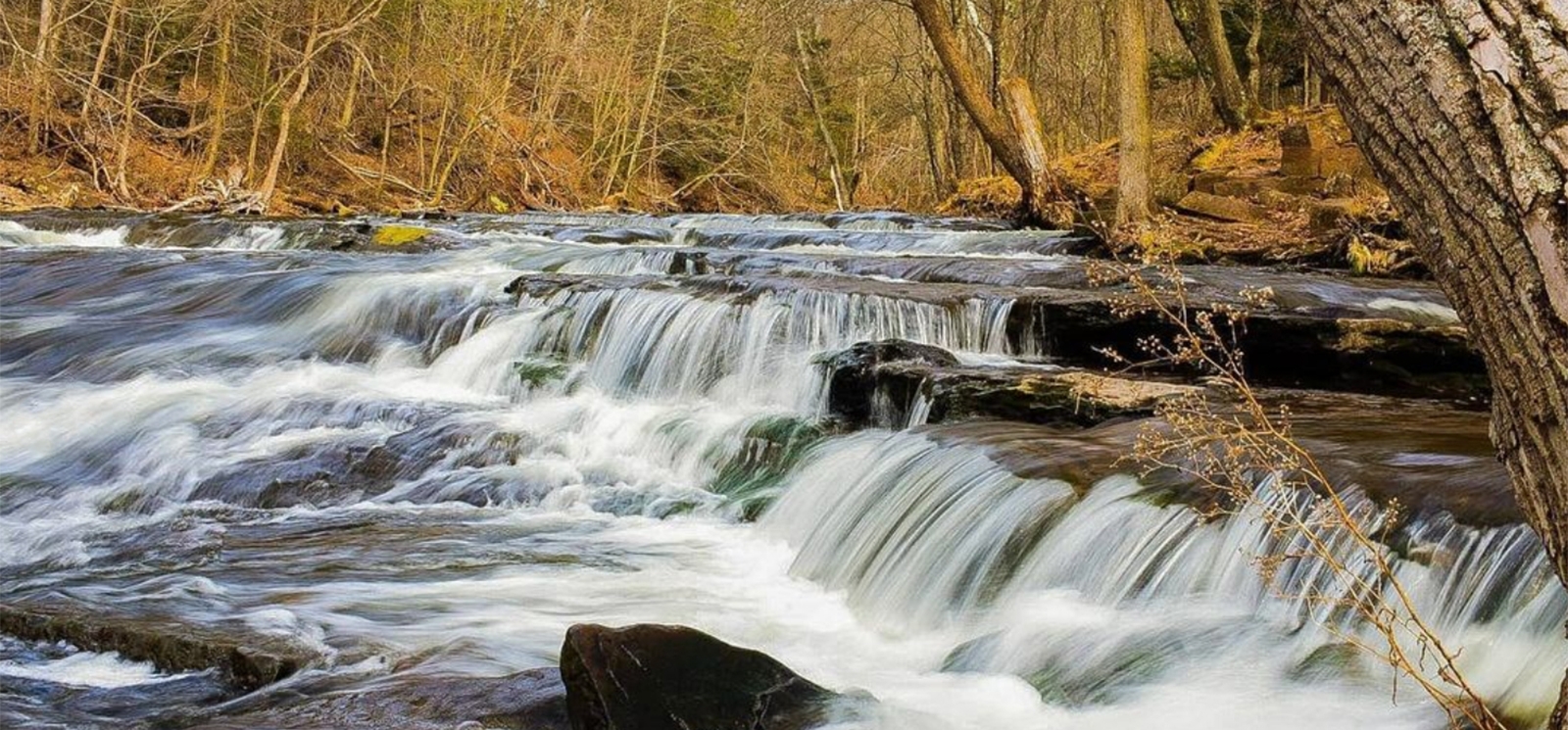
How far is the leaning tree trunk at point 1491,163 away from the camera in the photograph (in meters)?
1.73

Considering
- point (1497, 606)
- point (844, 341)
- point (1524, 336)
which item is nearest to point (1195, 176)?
point (844, 341)

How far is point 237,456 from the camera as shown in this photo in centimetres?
801

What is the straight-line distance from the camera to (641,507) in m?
7.25

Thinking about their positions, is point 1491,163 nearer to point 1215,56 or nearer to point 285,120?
point 1215,56

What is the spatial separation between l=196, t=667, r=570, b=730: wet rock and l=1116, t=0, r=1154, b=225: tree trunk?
11.5m

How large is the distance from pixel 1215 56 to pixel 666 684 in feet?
61.8

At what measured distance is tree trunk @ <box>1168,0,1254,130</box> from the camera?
19853 mm

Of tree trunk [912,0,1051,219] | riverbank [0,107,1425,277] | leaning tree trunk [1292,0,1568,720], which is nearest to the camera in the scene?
leaning tree trunk [1292,0,1568,720]

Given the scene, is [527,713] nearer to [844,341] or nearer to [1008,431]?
[1008,431]

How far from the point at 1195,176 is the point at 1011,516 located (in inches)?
517

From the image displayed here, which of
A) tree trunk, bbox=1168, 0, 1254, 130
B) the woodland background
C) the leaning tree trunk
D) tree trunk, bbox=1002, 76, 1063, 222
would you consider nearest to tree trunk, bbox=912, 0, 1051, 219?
tree trunk, bbox=1002, 76, 1063, 222

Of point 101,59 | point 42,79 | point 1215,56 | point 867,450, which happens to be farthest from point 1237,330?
point 42,79

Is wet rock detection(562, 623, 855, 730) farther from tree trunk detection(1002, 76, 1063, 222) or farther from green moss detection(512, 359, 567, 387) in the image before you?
tree trunk detection(1002, 76, 1063, 222)

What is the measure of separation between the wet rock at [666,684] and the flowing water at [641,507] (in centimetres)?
56
